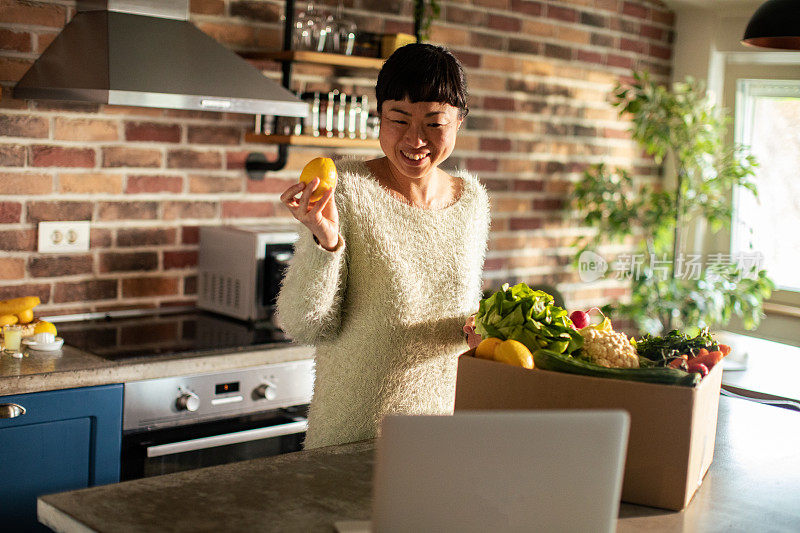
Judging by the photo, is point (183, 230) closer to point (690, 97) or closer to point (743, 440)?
point (743, 440)

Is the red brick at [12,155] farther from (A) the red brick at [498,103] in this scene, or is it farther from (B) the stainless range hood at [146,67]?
(A) the red brick at [498,103]

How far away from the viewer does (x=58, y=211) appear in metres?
2.75

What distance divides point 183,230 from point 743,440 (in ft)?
6.52

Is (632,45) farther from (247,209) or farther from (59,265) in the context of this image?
(59,265)

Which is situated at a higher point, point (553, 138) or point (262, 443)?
point (553, 138)

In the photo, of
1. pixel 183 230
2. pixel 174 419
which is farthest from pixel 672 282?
pixel 174 419

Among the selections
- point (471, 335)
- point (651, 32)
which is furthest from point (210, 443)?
point (651, 32)

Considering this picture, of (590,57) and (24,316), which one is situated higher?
(590,57)

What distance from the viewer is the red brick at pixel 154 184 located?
290cm

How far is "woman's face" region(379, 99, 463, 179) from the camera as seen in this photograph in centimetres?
174

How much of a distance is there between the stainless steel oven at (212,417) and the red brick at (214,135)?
34.1 inches

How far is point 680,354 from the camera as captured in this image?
143cm

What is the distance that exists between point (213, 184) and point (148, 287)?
414 mm

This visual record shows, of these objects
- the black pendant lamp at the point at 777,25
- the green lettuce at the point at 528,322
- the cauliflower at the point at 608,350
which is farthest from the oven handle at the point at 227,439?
the black pendant lamp at the point at 777,25
